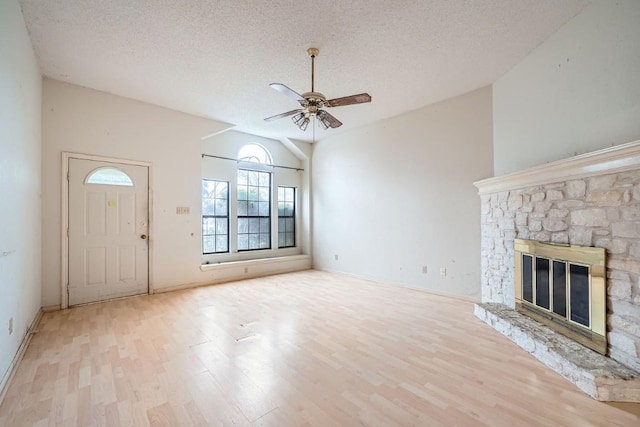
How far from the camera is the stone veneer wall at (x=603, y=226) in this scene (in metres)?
2.01

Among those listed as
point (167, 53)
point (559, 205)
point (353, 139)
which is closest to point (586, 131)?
point (559, 205)

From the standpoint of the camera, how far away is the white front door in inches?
153

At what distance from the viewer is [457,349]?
2.61m

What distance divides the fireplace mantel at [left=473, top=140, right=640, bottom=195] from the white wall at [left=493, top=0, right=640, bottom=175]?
242mm

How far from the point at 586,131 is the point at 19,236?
209 inches

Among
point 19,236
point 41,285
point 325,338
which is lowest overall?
point 325,338

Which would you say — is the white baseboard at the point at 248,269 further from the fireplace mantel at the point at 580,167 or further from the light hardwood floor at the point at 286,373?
the fireplace mantel at the point at 580,167

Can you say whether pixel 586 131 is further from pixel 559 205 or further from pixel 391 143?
pixel 391 143

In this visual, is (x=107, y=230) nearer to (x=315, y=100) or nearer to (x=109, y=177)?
(x=109, y=177)

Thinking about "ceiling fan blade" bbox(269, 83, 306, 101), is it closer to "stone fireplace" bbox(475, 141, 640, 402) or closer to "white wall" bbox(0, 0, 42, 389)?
"white wall" bbox(0, 0, 42, 389)

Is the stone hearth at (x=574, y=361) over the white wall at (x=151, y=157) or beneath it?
beneath

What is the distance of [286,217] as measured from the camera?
6.81 m

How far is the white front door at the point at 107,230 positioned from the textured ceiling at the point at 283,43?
128 centimetres

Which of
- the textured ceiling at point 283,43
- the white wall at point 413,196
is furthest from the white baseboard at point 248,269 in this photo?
the textured ceiling at point 283,43
